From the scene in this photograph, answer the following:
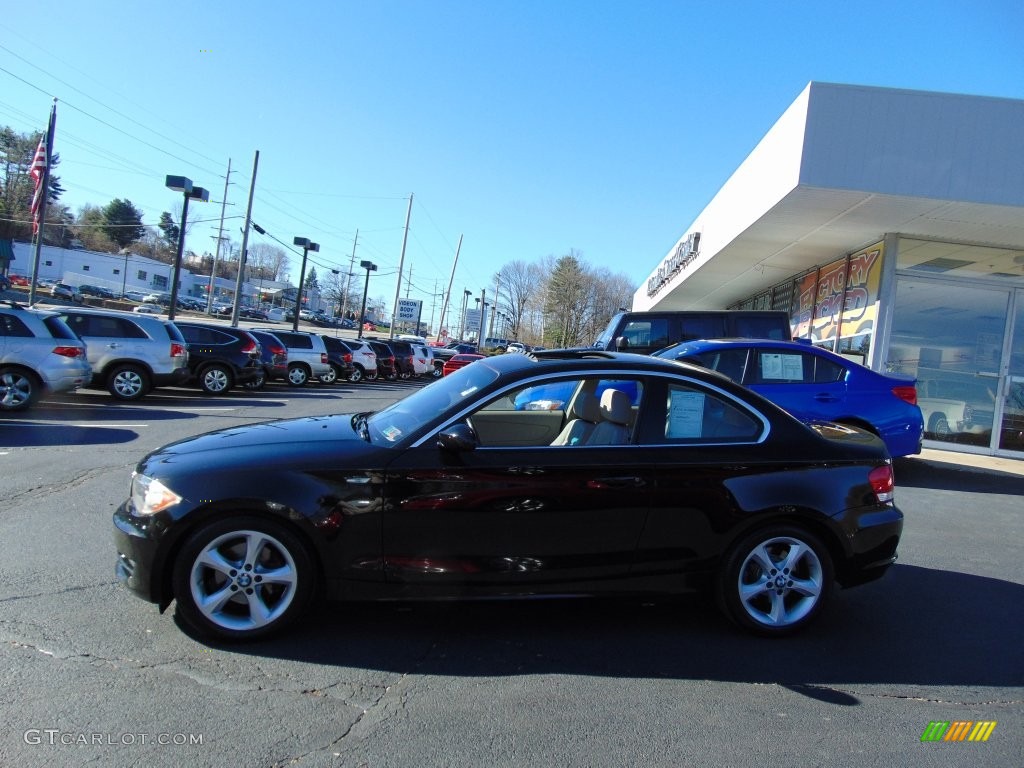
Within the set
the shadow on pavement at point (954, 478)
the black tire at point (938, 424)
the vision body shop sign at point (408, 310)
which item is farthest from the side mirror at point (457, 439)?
the vision body shop sign at point (408, 310)

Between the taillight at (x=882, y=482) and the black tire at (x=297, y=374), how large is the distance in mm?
18404

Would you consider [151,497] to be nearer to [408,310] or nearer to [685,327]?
[685,327]

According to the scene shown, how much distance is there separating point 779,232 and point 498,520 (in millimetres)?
12780

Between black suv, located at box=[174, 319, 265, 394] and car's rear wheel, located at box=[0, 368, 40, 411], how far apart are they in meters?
4.87

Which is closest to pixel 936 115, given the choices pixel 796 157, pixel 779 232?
pixel 796 157

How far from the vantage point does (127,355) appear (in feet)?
42.5

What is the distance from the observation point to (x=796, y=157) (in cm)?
1098

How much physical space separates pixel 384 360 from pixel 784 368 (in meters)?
20.5

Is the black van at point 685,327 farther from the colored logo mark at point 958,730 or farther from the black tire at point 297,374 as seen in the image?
the black tire at point 297,374

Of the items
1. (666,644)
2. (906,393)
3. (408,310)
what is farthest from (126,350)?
(408,310)

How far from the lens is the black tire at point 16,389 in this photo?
1044 centimetres

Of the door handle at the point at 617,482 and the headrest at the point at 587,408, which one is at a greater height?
the headrest at the point at 587,408

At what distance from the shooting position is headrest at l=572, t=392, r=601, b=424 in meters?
4.34

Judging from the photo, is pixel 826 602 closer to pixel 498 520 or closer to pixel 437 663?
pixel 498 520
